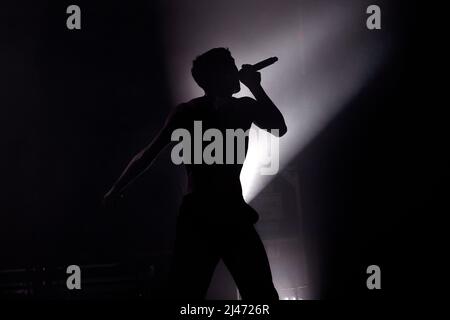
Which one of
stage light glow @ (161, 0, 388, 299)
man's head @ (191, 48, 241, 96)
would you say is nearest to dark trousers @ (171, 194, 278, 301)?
man's head @ (191, 48, 241, 96)

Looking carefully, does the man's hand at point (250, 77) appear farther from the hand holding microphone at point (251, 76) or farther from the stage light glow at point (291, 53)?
the stage light glow at point (291, 53)

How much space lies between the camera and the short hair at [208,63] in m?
1.79

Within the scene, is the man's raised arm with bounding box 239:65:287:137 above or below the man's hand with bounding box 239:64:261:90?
below

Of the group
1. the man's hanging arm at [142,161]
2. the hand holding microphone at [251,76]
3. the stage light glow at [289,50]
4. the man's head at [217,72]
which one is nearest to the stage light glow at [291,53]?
the stage light glow at [289,50]

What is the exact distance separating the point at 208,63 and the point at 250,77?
0.64 feet

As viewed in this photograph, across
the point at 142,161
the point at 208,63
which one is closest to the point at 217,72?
the point at 208,63

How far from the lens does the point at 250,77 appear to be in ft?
6.10

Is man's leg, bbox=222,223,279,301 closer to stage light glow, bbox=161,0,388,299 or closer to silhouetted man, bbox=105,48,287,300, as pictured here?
silhouetted man, bbox=105,48,287,300

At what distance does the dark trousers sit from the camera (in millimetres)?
1562

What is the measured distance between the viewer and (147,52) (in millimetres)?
4590

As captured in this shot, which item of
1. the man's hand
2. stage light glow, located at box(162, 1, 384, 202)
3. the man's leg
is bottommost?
the man's leg

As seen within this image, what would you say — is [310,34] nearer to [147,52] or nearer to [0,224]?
[147,52]

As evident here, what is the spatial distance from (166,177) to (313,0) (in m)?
2.30

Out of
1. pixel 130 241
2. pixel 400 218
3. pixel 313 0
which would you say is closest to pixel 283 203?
pixel 400 218
